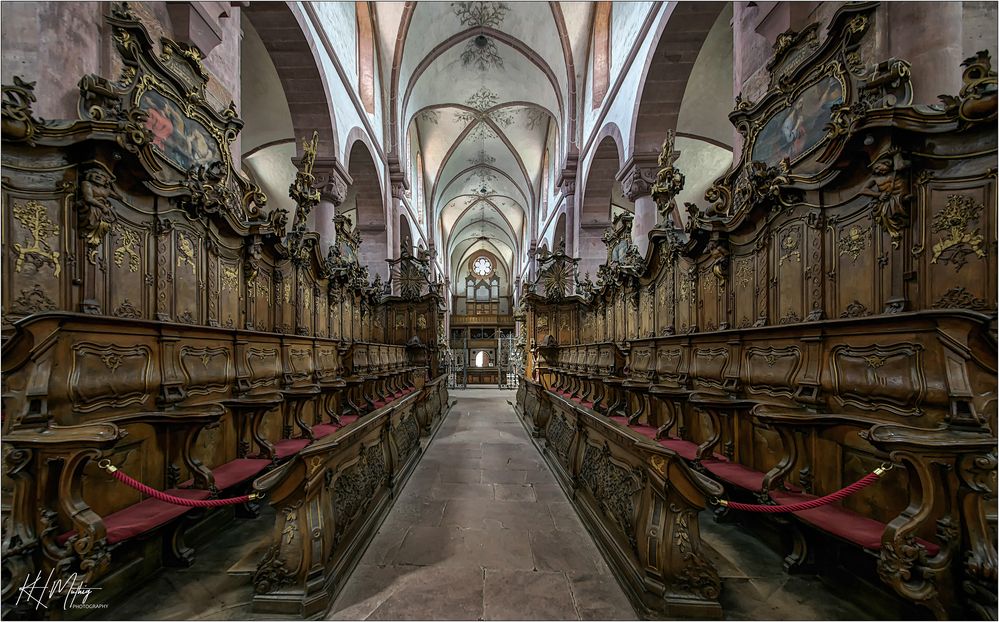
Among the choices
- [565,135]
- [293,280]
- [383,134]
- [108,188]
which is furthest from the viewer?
[565,135]

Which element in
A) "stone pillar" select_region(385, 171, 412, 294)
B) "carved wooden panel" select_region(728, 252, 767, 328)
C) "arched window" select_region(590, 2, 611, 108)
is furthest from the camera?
"stone pillar" select_region(385, 171, 412, 294)

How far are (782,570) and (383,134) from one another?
46.4ft

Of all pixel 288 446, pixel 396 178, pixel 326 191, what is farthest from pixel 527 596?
pixel 396 178

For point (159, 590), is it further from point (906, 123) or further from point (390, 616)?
point (906, 123)

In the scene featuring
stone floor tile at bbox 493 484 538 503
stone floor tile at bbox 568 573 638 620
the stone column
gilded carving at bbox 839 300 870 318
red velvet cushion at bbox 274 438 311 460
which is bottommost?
stone floor tile at bbox 493 484 538 503

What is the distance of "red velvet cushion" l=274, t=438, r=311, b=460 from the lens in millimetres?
3770

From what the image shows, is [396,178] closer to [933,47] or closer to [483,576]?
[933,47]

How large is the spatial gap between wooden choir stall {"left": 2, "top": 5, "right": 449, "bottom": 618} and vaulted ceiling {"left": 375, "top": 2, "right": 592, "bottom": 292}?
10.5 m

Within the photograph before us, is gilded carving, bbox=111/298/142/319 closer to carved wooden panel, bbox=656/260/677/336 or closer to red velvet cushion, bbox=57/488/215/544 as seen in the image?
red velvet cushion, bbox=57/488/215/544

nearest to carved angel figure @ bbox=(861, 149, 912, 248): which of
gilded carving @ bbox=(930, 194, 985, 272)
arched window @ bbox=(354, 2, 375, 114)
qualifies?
gilded carving @ bbox=(930, 194, 985, 272)

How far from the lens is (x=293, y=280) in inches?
235

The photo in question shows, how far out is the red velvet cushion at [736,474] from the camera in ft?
9.66

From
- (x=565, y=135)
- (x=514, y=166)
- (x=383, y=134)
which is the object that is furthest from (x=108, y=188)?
(x=514, y=166)

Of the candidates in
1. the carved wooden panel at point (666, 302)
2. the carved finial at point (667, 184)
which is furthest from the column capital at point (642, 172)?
the carved wooden panel at point (666, 302)
